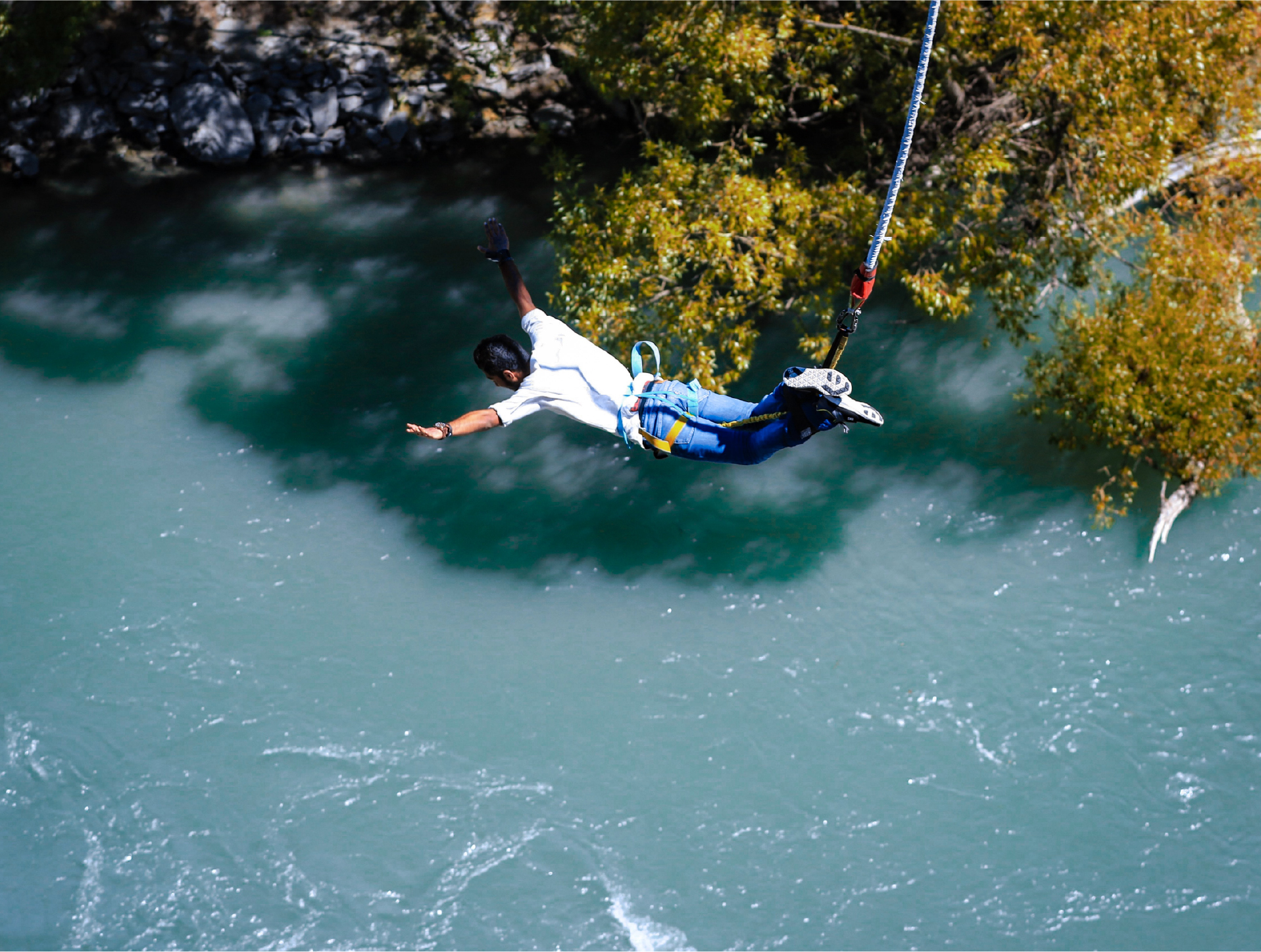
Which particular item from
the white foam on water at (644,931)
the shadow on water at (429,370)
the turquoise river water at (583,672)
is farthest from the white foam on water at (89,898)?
the white foam on water at (644,931)

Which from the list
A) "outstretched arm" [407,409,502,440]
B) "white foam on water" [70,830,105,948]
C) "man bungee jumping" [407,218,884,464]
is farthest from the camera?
"white foam on water" [70,830,105,948]

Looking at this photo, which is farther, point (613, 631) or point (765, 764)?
point (613, 631)

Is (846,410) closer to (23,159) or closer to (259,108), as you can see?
(259,108)

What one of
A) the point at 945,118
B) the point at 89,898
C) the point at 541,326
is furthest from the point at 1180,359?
the point at 89,898

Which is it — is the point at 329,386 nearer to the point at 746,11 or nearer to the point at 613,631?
the point at 613,631

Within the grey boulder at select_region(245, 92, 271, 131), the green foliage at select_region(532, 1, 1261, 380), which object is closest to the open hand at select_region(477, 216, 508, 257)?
the green foliage at select_region(532, 1, 1261, 380)

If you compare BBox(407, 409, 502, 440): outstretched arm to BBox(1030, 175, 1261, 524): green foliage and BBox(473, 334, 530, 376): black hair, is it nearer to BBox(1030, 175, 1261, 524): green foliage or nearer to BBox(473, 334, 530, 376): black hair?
BBox(473, 334, 530, 376): black hair

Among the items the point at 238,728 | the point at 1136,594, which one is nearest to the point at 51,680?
the point at 238,728
